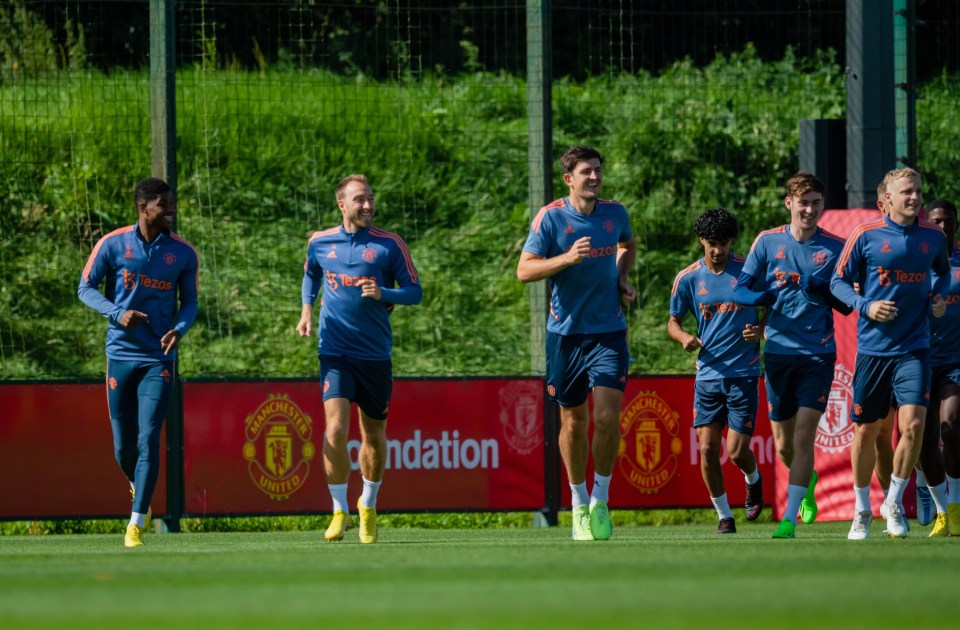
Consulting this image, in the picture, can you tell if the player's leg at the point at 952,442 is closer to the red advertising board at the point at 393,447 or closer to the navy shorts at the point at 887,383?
the navy shorts at the point at 887,383

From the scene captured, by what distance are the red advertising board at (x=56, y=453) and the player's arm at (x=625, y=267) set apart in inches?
180

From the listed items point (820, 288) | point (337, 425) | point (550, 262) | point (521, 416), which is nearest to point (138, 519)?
point (337, 425)

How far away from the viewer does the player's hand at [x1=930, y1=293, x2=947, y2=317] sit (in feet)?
33.3

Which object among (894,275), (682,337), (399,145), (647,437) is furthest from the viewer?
(399,145)

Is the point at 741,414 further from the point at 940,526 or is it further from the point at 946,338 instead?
the point at 940,526

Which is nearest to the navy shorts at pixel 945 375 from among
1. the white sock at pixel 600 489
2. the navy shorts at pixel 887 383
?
the navy shorts at pixel 887 383

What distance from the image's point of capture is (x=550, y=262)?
9625 millimetres

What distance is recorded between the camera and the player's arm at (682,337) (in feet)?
35.3

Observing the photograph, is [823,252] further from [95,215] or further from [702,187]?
[95,215]

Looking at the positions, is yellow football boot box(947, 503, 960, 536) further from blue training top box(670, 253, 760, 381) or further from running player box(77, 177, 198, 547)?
running player box(77, 177, 198, 547)

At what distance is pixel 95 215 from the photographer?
59.9 feet

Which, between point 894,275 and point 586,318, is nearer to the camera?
point 894,275

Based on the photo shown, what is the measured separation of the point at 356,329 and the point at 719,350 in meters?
2.62

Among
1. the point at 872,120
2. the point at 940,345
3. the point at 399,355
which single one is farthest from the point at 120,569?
the point at 399,355
